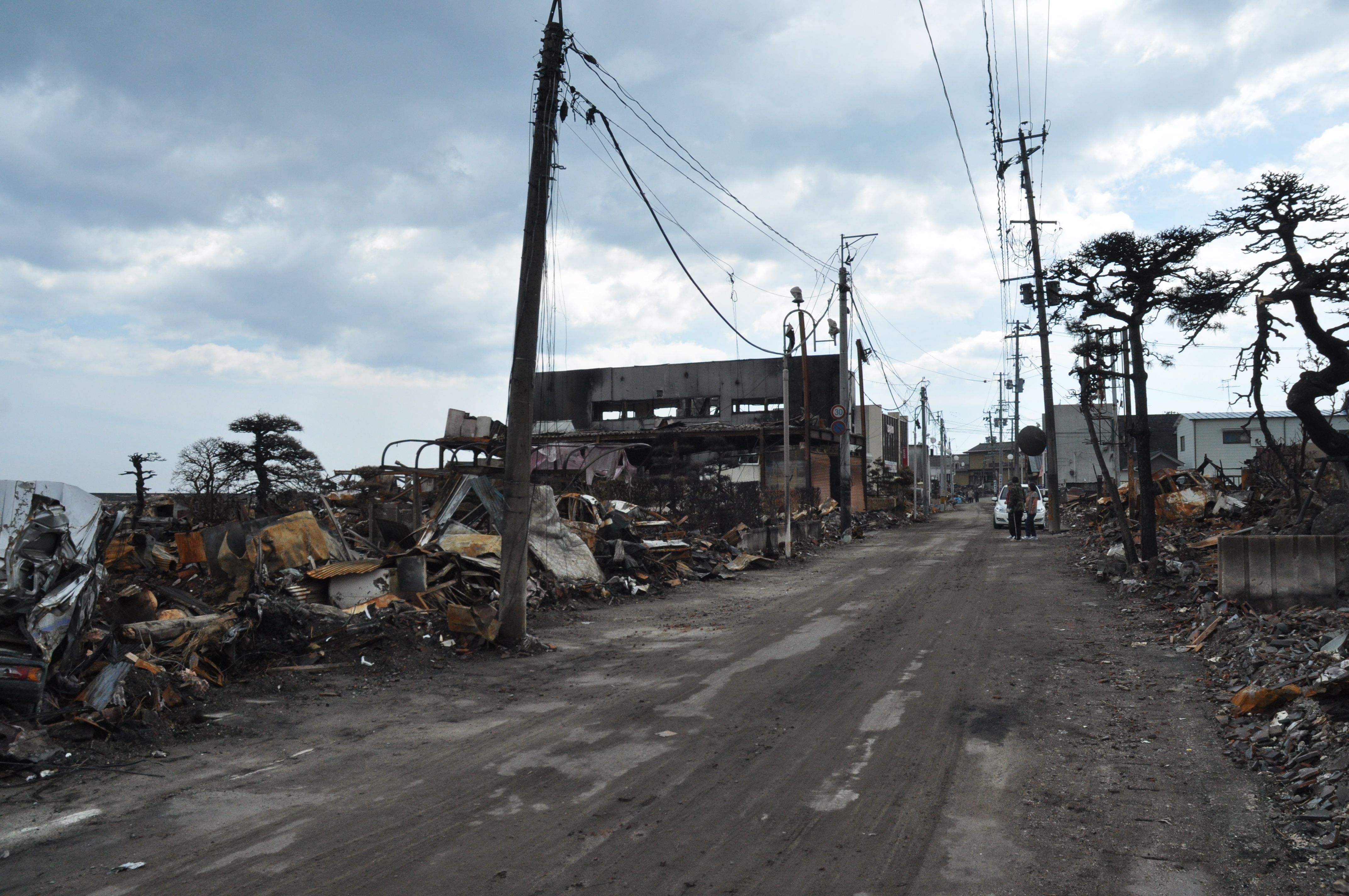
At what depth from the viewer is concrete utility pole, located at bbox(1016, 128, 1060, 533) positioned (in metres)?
27.5

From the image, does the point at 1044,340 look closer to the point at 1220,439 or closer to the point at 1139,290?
the point at 1139,290

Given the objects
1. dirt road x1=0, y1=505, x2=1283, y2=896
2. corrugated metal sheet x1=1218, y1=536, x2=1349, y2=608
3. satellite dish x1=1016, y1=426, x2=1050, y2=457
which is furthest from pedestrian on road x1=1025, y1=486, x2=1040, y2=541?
dirt road x1=0, y1=505, x2=1283, y2=896

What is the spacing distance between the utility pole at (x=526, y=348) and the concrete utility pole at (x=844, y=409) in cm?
2015

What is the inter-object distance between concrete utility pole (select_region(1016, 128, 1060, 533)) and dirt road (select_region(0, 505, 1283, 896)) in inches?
803

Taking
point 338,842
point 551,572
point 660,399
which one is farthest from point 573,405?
point 338,842

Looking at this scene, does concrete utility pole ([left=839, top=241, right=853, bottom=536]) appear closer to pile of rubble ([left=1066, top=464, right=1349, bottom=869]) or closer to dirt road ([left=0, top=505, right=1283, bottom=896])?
pile of rubble ([left=1066, top=464, right=1349, bottom=869])

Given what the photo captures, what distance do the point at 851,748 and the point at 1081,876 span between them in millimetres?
2170

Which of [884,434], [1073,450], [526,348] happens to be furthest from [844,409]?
[884,434]

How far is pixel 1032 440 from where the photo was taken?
Answer: 1057 inches

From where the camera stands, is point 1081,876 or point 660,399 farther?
point 660,399

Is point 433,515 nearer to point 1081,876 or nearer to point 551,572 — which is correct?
point 551,572

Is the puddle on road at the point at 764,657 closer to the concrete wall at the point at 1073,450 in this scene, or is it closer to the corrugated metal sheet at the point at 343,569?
the corrugated metal sheet at the point at 343,569

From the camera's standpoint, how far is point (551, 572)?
1456 cm

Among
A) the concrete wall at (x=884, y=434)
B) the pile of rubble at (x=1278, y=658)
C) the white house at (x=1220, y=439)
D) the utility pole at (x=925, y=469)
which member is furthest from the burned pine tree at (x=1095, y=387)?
the concrete wall at (x=884, y=434)
